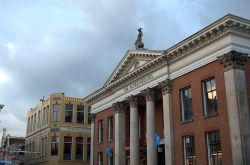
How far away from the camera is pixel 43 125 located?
52.8m

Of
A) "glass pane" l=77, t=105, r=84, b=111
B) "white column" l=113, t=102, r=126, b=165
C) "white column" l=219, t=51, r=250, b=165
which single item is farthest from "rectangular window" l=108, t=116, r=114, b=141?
"white column" l=219, t=51, r=250, b=165

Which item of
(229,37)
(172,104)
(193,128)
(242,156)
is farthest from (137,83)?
(242,156)

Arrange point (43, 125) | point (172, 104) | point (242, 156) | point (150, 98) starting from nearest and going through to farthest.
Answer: point (242, 156), point (172, 104), point (150, 98), point (43, 125)

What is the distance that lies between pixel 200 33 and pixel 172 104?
247 inches

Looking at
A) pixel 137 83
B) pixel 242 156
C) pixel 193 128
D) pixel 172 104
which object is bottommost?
pixel 242 156

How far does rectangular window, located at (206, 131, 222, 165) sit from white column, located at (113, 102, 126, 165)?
12.1 metres

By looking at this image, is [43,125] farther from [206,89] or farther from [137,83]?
[206,89]

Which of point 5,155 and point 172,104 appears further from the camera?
point 5,155

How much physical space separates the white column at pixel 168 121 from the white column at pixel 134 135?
471 cm

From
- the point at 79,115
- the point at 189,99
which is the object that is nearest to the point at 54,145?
the point at 79,115

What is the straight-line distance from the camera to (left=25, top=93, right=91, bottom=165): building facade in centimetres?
4994

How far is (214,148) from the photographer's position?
25.4m

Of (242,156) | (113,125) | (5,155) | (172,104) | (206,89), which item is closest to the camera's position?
(242,156)

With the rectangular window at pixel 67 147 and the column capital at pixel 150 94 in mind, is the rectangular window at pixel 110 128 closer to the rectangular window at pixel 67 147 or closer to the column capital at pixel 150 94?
the column capital at pixel 150 94
